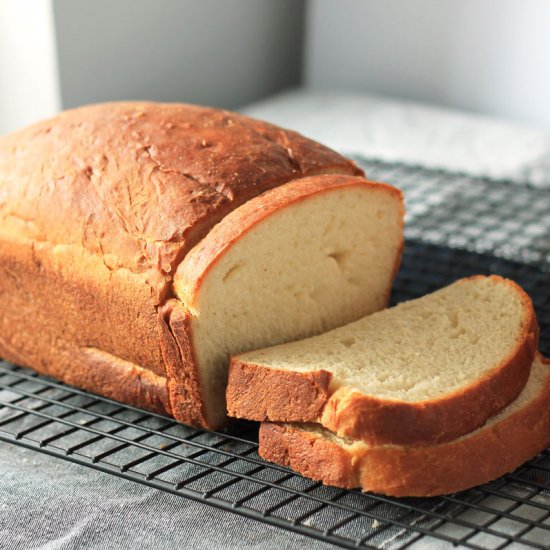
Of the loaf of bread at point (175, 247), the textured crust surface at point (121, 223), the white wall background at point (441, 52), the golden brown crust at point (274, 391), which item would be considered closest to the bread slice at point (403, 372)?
the golden brown crust at point (274, 391)

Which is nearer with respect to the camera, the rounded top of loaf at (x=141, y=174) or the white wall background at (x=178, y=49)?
the rounded top of loaf at (x=141, y=174)

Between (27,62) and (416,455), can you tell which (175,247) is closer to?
(416,455)

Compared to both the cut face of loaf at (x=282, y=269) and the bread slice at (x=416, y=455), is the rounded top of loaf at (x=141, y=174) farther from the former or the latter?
the bread slice at (x=416, y=455)

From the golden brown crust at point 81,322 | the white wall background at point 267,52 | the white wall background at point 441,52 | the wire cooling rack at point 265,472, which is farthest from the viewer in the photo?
the white wall background at point 441,52

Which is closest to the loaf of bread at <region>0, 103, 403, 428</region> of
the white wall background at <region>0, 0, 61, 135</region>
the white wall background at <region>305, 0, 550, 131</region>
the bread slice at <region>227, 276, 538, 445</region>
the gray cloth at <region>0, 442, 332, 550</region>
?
the bread slice at <region>227, 276, 538, 445</region>

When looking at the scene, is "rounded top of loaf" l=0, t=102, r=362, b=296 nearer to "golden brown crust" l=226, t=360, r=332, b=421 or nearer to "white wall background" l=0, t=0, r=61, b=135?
"golden brown crust" l=226, t=360, r=332, b=421

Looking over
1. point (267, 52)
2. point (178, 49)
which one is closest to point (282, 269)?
point (178, 49)

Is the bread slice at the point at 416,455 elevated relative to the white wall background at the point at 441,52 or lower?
lower
